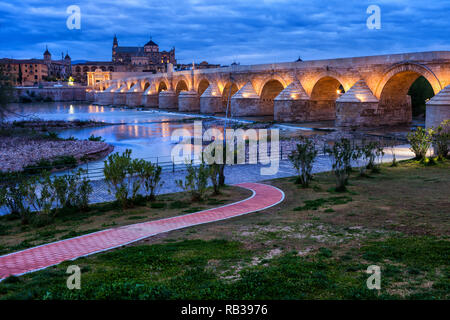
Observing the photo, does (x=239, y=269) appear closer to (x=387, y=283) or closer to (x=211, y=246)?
(x=211, y=246)

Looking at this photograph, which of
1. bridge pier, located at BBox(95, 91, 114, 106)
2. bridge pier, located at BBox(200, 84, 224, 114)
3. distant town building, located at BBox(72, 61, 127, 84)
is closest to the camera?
bridge pier, located at BBox(200, 84, 224, 114)

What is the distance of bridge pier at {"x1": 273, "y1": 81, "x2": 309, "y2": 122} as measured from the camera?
31.2 meters

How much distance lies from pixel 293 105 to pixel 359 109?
6.50m

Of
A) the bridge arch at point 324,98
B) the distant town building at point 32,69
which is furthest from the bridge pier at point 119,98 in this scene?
the bridge arch at point 324,98

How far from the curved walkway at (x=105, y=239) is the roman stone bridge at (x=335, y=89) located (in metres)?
9.34

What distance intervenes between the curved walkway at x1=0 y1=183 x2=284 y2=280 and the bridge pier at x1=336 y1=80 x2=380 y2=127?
17655 mm

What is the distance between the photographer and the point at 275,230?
23.2 feet

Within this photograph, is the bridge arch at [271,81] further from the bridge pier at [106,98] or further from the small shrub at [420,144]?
the bridge pier at [106,98]

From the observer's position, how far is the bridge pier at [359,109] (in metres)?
25.7

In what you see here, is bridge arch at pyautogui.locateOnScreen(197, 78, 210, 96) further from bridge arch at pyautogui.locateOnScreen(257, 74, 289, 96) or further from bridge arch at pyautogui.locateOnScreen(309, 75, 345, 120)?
bridge arch at pyautogui.locateOnScreen(309, 75, 345, 120)

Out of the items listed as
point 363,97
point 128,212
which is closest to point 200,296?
point 128,212

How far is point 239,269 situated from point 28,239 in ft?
13.8

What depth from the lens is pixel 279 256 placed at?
222 inches

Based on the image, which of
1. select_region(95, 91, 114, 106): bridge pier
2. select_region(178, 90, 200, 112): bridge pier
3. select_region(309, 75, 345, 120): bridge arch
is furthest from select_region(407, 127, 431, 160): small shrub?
select_region(95, 91, 114, 106): bridge pier
